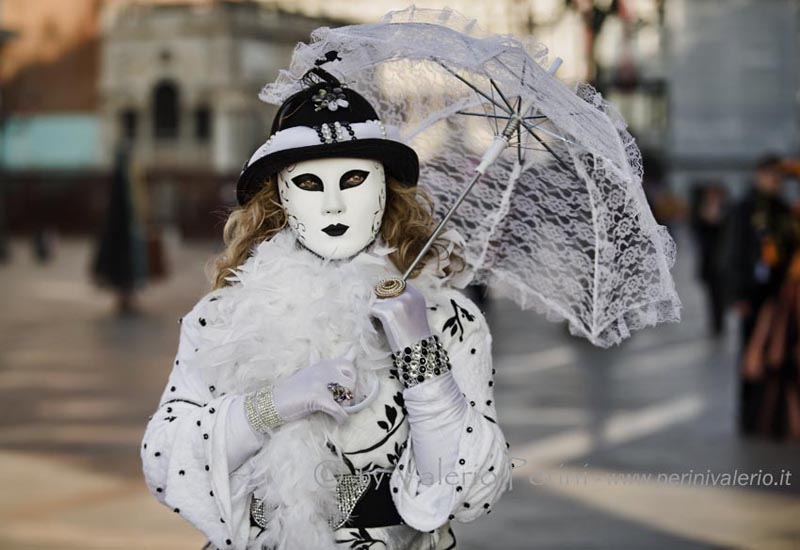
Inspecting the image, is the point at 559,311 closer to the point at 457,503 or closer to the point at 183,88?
the point at 457,503

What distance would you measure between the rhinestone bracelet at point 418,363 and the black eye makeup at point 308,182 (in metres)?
0.45

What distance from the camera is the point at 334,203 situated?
110 inches

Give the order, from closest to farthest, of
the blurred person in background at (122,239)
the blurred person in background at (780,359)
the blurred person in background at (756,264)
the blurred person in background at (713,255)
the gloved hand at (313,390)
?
the gloved hand at (313,390)
the blurred person in background at (780,359)
the blurred person in background at (756,264)
the blurred person in background at (713,255)
the blurred person in background at (122,239)

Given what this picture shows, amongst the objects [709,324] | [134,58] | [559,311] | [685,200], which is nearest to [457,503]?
[559,311]

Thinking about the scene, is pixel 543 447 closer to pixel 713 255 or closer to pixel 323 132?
pixel 323 132

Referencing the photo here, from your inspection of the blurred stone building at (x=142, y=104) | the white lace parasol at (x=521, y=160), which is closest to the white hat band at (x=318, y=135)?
the white lace parasol at (x=521, y=160)

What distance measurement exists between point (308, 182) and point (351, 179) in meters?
0.10

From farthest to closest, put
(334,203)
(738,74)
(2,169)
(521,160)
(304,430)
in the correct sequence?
(738,74), (2,169), (521,160), (334,203), (304,430)

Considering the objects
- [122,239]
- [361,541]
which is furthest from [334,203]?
[122,239]

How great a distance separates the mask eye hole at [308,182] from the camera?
9.31 feet

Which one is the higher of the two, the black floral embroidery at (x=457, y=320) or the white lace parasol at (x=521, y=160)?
the white lace parasol at (x=521, y=160)

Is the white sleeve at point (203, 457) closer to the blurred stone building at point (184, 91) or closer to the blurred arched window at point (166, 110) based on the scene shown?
the blurred stone building at point (184, 91)

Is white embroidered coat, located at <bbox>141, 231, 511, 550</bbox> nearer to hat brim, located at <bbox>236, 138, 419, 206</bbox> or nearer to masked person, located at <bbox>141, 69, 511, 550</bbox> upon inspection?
masked person, located at <bbox>141, 69, 511, 550</bbox>

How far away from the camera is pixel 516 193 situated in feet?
11.8
